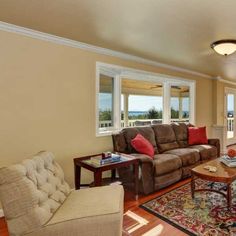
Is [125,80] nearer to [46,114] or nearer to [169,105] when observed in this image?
[169,105]

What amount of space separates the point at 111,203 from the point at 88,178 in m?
1.71

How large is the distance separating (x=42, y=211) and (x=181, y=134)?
3.69 meters

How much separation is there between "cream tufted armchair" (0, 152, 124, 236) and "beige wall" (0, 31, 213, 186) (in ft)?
3.24

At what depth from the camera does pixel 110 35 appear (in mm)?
2859

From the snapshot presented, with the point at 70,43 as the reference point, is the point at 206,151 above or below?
below

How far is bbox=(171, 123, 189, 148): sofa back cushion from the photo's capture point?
4570 millimetres

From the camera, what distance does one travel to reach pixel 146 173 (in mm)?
3031

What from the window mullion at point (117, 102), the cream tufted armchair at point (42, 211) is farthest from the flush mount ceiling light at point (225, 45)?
the cream tufted armchair at point (42, 211)

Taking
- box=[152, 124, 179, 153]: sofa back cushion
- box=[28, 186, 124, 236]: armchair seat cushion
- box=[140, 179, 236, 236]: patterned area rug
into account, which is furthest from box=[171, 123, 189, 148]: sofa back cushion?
box=[28, 186, 124, 236]: armchair seat cushion

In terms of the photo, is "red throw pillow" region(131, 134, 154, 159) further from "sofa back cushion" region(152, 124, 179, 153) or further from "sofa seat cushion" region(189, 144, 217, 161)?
"sofa seat cushion" region(189, 144, 217, 161)

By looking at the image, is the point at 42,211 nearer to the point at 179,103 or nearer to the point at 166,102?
the point at 166,102

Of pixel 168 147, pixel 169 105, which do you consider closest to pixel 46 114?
pixel 168 147

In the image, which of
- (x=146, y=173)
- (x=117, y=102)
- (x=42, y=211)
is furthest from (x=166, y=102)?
(x=42, y=211)

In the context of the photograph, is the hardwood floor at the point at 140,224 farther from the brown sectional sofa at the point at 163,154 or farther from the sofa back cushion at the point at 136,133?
the sofa back cushion at the point at 136,133
